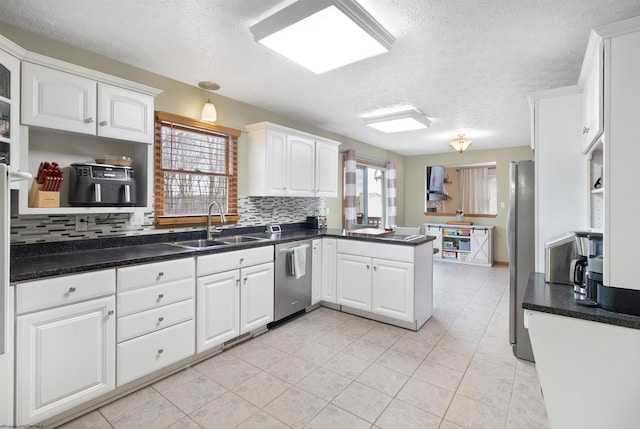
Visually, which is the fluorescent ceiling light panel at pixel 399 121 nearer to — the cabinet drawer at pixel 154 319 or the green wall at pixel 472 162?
the green wall at pixel 472 162

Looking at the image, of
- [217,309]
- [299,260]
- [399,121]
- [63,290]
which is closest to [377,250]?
[299,260]

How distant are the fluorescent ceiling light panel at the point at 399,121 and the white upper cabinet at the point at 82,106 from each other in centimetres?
260

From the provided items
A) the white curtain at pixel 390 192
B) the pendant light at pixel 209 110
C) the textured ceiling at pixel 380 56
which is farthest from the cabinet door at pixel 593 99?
the white curtain at pixel 390 192

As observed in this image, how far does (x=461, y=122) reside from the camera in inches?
169

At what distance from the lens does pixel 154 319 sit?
84.6 inches

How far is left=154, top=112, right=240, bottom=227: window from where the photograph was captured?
284 cm

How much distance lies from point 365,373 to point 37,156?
274 centimetres

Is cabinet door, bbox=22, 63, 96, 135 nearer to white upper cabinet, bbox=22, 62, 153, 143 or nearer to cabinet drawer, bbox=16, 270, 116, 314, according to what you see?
white upper cabinet, bbox=22, 62, 153, 143

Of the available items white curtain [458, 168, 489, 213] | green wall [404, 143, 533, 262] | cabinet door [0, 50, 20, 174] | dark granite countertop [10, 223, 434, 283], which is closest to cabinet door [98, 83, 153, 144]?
cabinet door [0, 50, 20, 174]

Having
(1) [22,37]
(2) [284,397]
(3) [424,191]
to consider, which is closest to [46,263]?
(1) [22,37]

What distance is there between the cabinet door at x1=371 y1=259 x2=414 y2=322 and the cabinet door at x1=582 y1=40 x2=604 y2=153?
167cm

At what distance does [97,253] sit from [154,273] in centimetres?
48

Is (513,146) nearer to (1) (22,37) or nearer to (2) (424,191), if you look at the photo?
(2) (424,191)

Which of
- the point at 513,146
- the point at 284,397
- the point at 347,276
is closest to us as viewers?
the point at 284,397
